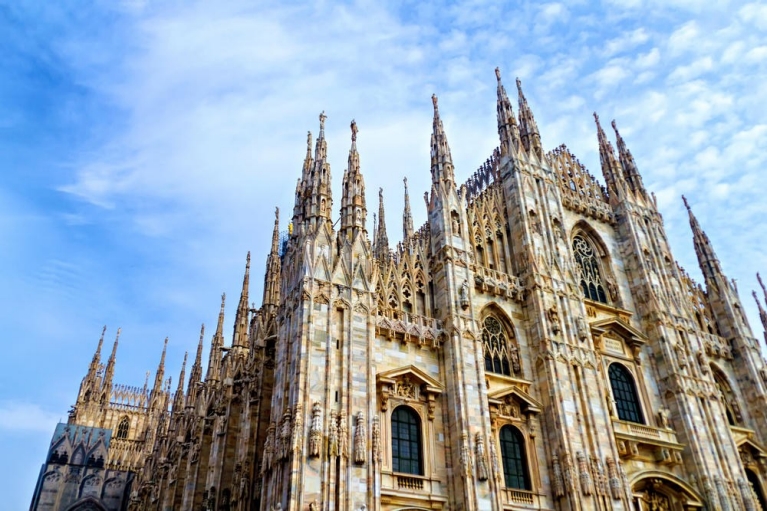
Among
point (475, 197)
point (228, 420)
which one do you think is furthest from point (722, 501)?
point (228, 420)

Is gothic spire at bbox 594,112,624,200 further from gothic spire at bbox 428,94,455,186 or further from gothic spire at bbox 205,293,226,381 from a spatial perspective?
gothic spire at bbox 205,293,226,381

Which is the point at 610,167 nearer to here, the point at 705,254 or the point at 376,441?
the point at 705,254

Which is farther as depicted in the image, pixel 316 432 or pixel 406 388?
pixel 406 388

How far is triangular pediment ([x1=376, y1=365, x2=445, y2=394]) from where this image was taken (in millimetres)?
22344

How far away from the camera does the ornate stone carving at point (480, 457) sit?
69.4ft

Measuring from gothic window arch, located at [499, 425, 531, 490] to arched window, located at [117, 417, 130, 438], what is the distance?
60.2 metres

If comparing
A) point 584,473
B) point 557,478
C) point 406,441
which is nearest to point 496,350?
Result: point 557,478

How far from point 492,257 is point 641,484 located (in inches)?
469

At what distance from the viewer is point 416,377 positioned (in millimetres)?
22969

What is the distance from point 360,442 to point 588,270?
18823 millimetres

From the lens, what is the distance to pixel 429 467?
21.6 m

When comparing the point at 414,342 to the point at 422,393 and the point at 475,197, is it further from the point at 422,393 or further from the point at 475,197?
the point at 475,197

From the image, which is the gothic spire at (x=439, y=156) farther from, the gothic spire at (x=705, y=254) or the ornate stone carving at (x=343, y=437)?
the gothic spire at (x=705, y=254)

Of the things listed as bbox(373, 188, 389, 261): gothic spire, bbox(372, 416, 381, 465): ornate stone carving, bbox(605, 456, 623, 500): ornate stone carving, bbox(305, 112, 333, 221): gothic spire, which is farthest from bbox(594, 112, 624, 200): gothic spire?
bbox(372, 416, 381, 465): ornate stone carving
